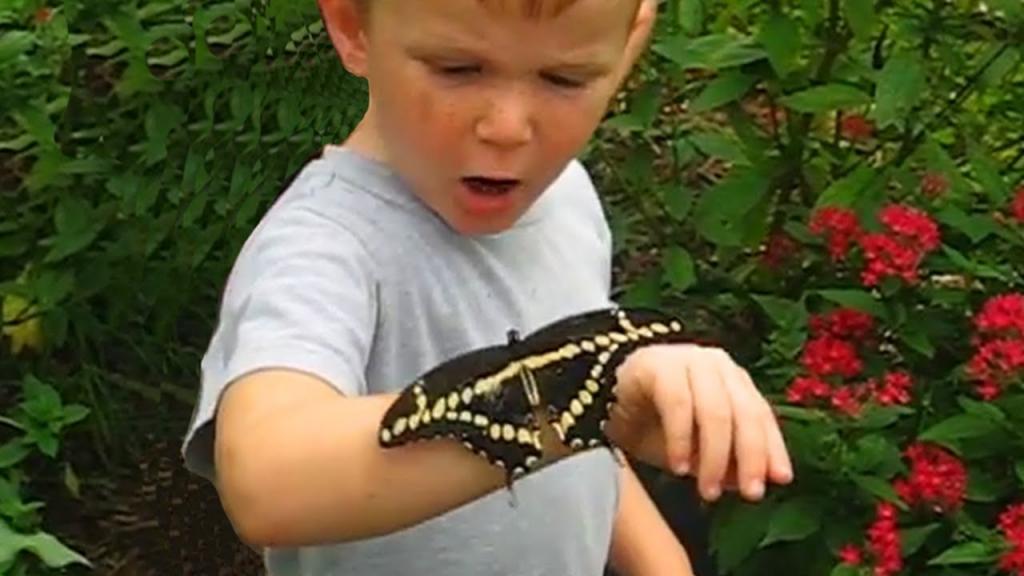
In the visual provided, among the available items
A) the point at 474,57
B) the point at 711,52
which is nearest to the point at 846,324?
the point at 711,52

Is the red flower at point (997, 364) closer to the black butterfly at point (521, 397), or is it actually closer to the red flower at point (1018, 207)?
the red flower at point (1018, 207)

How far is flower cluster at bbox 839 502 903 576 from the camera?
3422mm

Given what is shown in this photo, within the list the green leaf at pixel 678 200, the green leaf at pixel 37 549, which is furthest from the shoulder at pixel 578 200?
the green leaf at pixel 678 200

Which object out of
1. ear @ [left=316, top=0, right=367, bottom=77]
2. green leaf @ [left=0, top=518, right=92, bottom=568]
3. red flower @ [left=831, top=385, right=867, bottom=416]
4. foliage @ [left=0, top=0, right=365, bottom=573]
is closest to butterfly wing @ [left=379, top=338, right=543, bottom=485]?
ear @ [left=316, top=0, right=367, bottom=77]

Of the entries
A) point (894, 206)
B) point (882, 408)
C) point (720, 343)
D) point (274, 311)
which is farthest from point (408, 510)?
point (720, 343)

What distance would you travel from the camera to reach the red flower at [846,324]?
371cm

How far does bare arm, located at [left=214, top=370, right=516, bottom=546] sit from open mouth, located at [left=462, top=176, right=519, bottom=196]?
0.93 feet

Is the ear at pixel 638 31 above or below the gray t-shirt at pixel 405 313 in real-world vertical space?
above

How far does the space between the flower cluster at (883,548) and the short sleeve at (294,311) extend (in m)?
1.53

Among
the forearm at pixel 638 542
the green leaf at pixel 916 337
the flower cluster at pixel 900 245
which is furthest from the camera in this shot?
the green leaf at pixel 916 337

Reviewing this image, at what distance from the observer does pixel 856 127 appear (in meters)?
4.02

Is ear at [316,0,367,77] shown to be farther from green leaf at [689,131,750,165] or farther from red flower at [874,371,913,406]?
green leaf at [689,131,750,165]

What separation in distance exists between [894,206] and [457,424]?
85.7 inches

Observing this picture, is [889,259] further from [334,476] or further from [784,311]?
[334,476]
